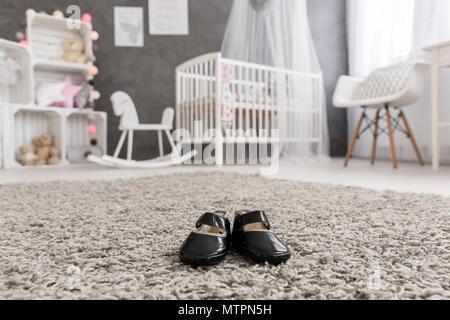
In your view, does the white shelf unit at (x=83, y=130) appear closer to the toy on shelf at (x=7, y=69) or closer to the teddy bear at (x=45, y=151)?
the teddy bear at (x=45, y=151)

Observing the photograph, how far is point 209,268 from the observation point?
1.63 ft

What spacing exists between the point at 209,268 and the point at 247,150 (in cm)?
263

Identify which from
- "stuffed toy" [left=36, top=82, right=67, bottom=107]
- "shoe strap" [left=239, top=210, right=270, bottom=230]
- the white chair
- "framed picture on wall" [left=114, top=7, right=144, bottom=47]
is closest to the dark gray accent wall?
the white chair

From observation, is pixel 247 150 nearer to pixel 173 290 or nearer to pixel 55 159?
pixel 55 159

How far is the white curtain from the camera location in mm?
2506

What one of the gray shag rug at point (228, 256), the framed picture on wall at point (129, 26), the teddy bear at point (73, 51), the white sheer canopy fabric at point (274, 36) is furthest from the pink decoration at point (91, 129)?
the gray shag rug at point (228, 256)

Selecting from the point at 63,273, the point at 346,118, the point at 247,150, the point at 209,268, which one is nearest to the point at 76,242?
the point at 63,273

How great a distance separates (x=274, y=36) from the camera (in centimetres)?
267

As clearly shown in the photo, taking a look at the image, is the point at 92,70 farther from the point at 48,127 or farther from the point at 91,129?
the point at 48,127

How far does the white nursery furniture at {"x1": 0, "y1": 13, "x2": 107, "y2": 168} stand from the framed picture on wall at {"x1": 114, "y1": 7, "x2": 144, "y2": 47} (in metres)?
0.30

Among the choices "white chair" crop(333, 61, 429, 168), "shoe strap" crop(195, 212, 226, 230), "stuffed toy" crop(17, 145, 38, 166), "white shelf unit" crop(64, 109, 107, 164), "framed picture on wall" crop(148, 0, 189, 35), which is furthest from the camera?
"framed picture on wall" crop(148, 0, 189, 35)

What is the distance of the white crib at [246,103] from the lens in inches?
98.8

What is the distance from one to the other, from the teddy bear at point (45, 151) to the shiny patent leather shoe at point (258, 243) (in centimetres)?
250

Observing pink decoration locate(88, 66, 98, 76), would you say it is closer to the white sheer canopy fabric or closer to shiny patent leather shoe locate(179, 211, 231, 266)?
the white sheer canopy fabric
